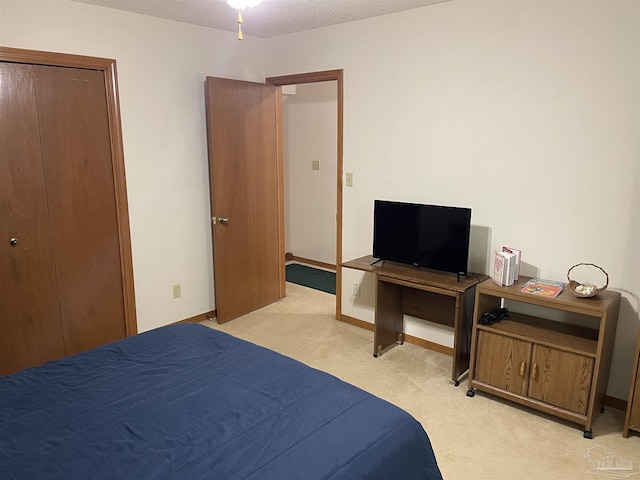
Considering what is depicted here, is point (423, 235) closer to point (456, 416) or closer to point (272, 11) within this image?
point (456, 416)

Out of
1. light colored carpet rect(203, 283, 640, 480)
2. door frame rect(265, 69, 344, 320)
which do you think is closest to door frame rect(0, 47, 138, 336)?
light colored carpet rect(203, 283, 640, 480)

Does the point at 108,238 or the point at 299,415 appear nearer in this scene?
the point at 299,415

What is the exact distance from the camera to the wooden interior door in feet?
12.7

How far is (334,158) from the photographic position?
5539 mm

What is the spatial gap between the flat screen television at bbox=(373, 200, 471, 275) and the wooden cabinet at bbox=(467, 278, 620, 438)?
Result: 1.13ft

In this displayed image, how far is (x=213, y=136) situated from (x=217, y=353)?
2.20 m

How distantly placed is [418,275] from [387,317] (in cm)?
51

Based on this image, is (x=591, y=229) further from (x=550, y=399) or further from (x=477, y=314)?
(x=550, y=399)

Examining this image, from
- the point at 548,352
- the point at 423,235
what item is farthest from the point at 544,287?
the point at 423,235

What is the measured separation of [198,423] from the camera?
5.31 feet

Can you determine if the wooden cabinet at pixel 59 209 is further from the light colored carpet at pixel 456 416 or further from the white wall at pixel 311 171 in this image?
the white wall at pixel 311 171

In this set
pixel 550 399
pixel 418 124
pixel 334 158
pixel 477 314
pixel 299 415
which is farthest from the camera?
pixel 334 158

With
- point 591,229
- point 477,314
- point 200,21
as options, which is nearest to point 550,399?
point 477,314

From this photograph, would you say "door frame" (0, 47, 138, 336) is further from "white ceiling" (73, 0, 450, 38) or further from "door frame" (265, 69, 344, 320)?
"door frame" (265, 69, 344, 320)
